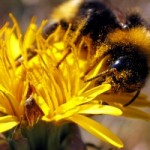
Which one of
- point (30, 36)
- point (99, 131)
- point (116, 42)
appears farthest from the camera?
point (30, 36)

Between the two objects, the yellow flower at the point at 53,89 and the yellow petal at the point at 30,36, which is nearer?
the yellow flower at the point at 53,89

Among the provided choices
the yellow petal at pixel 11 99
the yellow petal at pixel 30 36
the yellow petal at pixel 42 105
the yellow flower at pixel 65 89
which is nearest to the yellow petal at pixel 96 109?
the yellow flower at pixel 65 89

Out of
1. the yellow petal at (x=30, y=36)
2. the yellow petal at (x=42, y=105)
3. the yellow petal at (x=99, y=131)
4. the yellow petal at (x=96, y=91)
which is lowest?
the yellow petal at (x=99, y=131)

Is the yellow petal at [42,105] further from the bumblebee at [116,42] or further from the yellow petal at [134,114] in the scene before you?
the yellow petal at [134,114]

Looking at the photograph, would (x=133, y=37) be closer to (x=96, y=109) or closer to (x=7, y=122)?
(x=96, y=109)

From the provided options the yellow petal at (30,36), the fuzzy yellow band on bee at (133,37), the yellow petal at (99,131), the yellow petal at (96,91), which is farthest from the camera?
the yellow petal at (30,36)

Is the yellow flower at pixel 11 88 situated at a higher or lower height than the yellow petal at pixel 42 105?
higher

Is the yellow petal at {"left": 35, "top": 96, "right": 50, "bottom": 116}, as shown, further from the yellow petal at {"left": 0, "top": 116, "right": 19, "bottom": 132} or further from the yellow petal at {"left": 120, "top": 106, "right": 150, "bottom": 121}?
the yellow petal at {"left": 120, "top": 106, "right": 150, "bottom": 121}

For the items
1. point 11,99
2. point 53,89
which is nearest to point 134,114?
point 53,89
